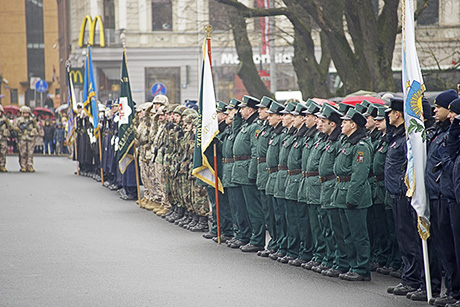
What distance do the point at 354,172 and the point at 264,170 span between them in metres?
2.27

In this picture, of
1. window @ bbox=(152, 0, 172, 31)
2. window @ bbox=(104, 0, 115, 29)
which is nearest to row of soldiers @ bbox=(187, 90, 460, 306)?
window @ bbox=(152, 0, 172, 31)

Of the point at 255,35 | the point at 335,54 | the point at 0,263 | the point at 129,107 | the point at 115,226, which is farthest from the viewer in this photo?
the point at 255,35

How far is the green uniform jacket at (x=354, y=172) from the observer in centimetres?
1061

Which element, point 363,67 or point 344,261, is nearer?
point 344,261

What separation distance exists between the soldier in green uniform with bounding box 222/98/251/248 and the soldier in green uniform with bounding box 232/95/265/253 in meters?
0.09

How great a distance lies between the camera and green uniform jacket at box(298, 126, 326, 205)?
36.9 feet

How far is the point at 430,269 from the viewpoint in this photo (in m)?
9.55

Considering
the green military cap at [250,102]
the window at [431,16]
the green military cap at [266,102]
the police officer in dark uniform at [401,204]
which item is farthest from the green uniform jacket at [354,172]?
the window at [431,16]

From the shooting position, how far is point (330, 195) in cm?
1088

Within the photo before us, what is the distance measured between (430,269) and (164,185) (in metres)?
8.57

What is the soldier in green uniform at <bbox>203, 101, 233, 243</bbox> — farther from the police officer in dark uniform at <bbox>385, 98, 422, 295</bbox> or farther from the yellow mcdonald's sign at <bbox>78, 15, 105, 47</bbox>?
the yellow mcdonald's sign at <bbox>78, 15, 105, 47</bbox>

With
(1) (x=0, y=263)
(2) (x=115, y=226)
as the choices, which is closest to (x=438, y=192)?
(1) (x=0, y=263)

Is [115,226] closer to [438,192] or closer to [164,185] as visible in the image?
[164,185]

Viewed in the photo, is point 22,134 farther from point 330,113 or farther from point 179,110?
point 330,113
